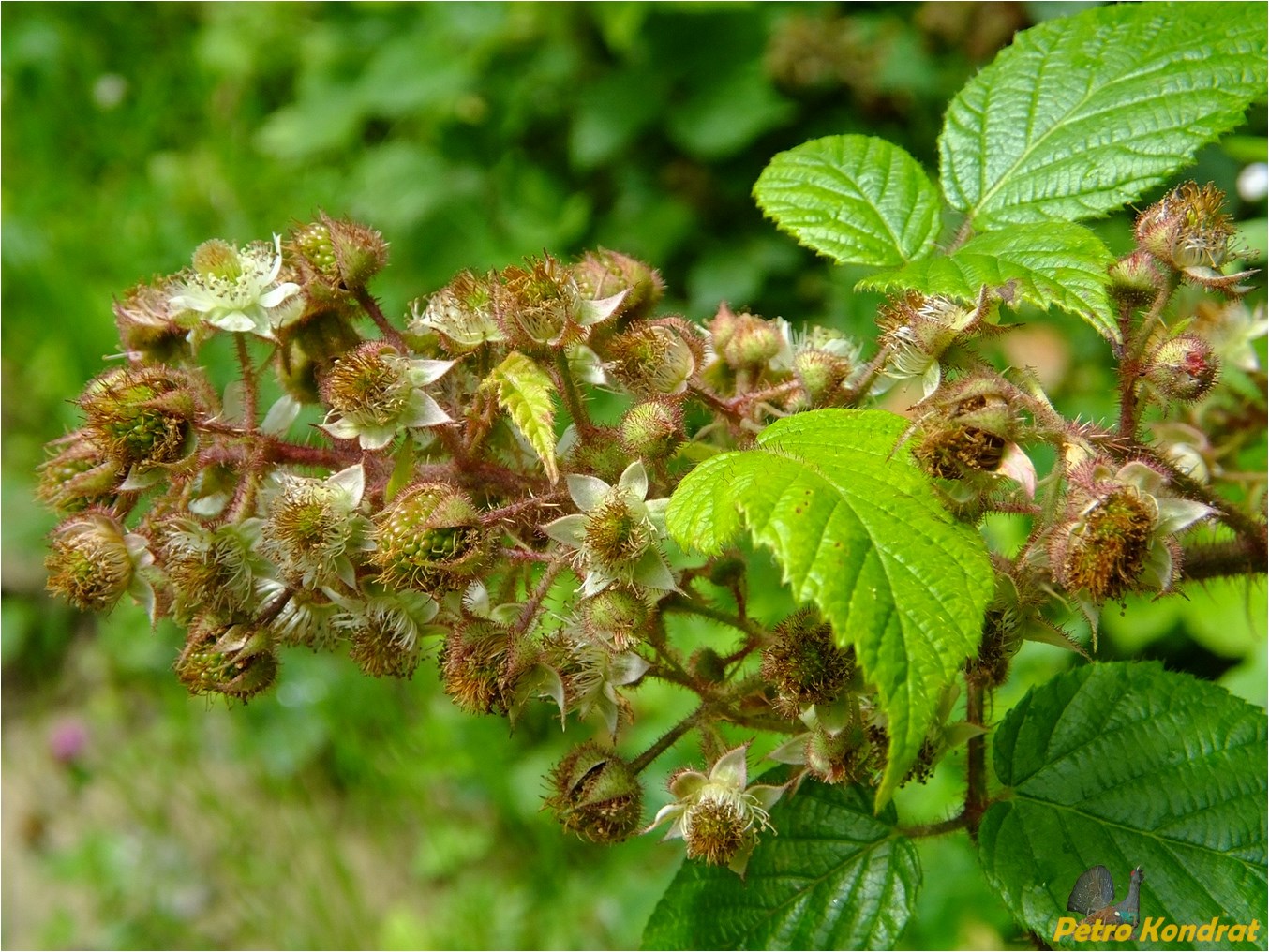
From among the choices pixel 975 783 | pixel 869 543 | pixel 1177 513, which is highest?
pixel 869 543

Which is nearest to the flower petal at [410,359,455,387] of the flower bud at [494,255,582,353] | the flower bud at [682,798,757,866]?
the flower bud at [494,255,582,353]

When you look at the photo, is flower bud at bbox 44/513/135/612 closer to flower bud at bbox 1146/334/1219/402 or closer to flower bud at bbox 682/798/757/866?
flower bud at bbox 682/798/757/866

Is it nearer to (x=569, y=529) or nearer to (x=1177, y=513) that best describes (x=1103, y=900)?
(x=1177, y=513)

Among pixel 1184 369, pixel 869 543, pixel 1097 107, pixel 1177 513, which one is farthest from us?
pixel 1097 107

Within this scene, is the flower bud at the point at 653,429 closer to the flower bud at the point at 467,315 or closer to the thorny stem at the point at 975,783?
the flower bud at the point at 467,315

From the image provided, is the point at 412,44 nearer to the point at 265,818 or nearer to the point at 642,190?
the point at 642,190

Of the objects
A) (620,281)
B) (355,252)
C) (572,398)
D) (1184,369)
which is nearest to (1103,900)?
(1184,369)

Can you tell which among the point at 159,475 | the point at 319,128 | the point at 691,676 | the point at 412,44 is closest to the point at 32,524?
the point at 319,128
